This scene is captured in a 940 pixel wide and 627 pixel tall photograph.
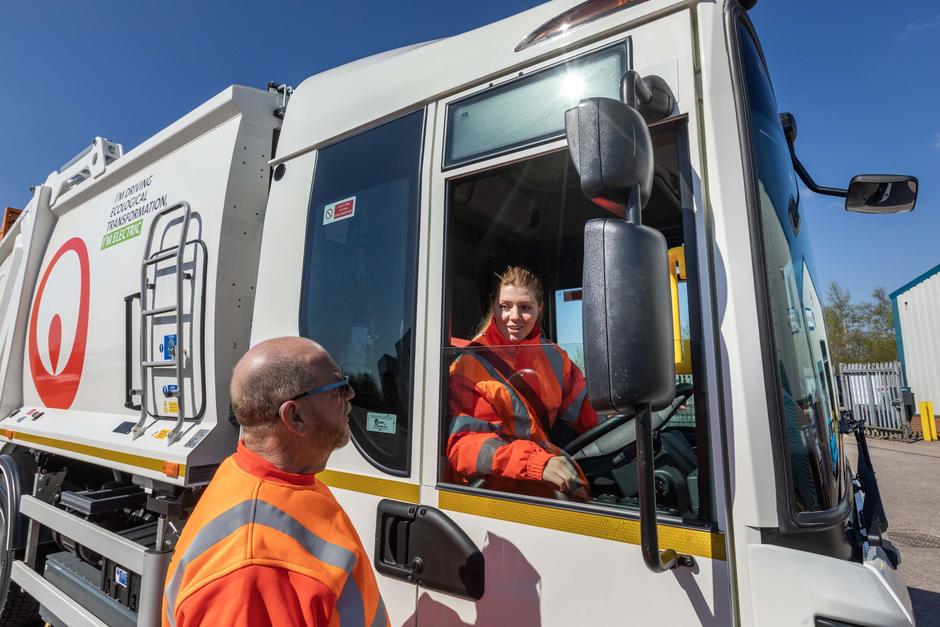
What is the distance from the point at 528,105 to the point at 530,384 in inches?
33.1

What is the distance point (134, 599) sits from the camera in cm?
252

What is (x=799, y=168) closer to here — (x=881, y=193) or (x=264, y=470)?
(x=881, y=193)

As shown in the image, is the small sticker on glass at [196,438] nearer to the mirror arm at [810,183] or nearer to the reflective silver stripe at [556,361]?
the reflective silver stripe at [556,361]

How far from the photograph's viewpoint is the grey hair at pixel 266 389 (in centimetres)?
133

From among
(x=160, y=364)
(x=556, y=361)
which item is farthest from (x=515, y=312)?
(x=160, y=364)

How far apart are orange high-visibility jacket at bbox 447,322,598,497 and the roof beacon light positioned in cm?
95

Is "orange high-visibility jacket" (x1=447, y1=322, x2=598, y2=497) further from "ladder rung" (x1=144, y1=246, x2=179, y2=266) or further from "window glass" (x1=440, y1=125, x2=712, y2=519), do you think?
"ladder rung" (x1=144, y1=246, x2=179, y2=266)

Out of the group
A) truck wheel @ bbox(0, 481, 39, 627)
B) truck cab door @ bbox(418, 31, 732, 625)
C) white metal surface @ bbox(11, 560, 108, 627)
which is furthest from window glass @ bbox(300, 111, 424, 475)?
truck wheel @ bbox(0, 481, 39, 627)

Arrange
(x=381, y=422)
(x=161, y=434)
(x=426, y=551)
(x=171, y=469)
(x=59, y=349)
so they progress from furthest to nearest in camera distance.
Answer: (x=59, y=349), (x=161, y=434), (x=171, y=469), (x=381, y=422), (x=426, y=551)

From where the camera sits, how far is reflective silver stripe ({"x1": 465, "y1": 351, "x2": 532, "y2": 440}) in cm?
163

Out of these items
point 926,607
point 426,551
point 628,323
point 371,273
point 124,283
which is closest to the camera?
point 628,323

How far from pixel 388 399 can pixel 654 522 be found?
956 millimetres

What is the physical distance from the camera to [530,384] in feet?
5.36

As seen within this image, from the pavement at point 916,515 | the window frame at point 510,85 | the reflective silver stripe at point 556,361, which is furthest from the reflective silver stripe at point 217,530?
the pavement at point 916,515
